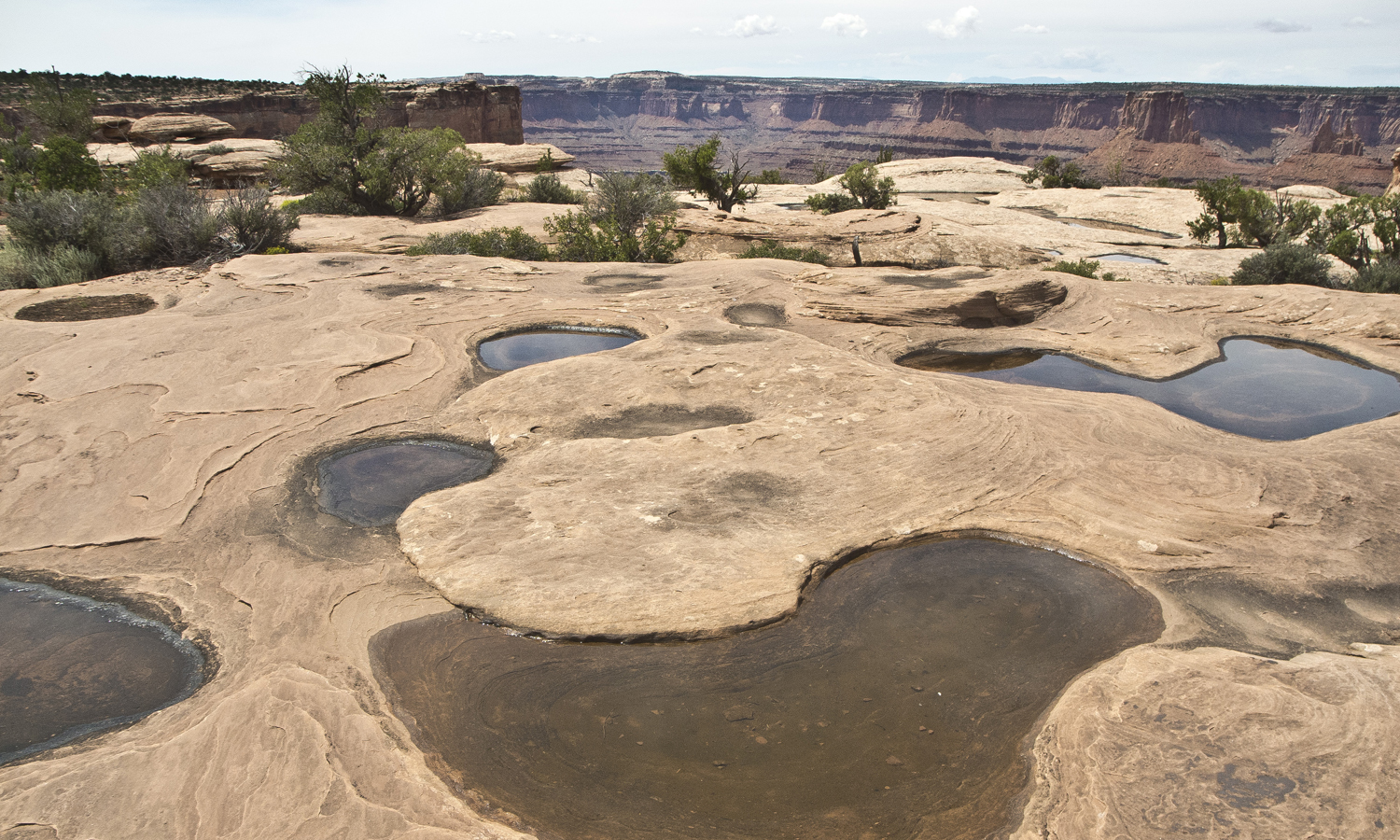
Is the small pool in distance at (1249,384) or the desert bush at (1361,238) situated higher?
the desert bush at (1361,238)

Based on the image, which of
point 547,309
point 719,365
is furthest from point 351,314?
point 719,365

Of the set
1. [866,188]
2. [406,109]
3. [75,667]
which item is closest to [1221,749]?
[75,667]

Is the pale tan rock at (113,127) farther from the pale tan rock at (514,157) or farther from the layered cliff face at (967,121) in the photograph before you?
the layered cliff face at (967,121)

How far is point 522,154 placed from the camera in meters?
35.9

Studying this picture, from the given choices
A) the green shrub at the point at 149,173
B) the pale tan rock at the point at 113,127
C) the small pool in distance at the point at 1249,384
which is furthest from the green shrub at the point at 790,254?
the pale tan rock at the point at 113,127

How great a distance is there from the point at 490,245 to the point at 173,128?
29.4 meters

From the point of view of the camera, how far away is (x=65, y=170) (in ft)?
64.5

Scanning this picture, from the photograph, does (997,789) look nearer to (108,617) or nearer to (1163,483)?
(1163,483)

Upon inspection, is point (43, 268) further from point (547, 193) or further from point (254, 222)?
point (547, 193)

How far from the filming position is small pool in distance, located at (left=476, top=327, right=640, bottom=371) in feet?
32.8

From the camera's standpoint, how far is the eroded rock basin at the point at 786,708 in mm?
3986

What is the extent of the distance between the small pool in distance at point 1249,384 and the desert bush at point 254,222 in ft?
42.2

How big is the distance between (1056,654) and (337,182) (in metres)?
21.0

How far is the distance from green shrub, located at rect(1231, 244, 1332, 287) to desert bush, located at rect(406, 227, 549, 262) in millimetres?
14559
